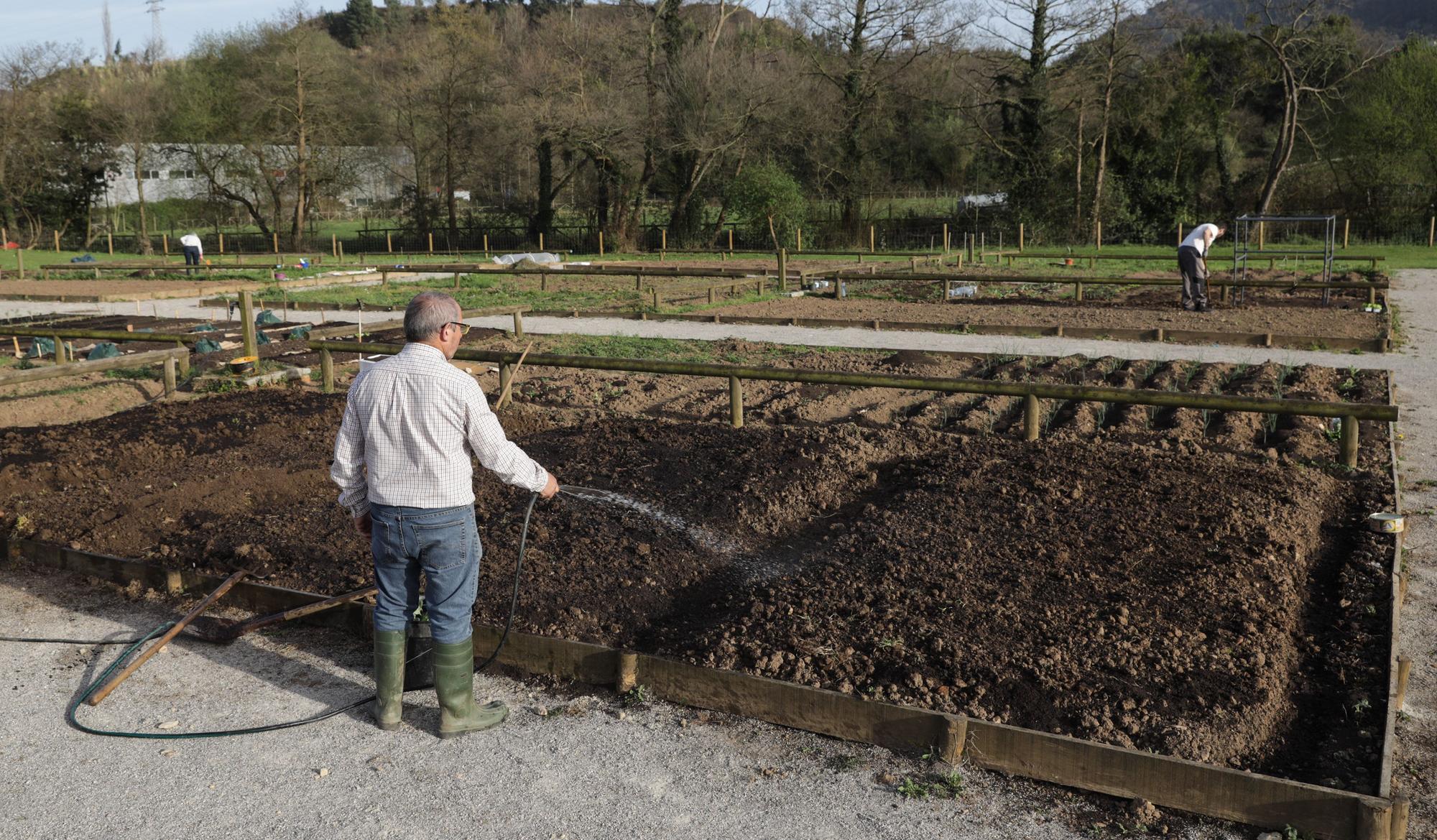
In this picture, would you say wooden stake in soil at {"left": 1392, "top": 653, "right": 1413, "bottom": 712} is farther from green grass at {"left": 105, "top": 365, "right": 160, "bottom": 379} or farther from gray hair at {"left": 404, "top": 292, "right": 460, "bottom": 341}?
green grass at {"left": 105, "top": 365, "right": 160, "bottom": 379}

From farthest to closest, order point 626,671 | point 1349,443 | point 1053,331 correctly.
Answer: point 1053,331 → point 1349,443 → point 626,671

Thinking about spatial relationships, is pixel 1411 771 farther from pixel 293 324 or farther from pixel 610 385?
pixel 293 324

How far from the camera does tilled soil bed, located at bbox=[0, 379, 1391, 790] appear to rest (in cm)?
412

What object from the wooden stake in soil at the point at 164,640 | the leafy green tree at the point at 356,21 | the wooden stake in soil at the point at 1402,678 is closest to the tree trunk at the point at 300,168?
the wooden stake in soil at the point at 164,640

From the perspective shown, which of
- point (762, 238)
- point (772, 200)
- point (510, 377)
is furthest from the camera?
point (762, 238)

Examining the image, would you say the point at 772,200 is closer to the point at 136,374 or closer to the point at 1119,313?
the point at 1119,313

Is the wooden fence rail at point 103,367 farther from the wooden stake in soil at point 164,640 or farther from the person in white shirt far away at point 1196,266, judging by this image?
the person in white shirt far away at point 1196,266

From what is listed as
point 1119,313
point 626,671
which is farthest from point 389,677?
point 1119,313

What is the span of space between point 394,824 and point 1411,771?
3.26m

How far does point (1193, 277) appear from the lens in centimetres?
1590

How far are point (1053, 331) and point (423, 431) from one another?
1143cm

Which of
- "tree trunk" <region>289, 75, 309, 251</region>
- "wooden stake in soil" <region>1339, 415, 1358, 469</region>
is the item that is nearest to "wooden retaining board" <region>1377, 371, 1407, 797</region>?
"wooden stake in soil" <region>1339, 415, 1358, 469</region>

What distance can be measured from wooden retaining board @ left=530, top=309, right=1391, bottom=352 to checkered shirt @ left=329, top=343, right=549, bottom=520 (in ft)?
36.4

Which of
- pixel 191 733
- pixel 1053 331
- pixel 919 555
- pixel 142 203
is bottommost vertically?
pixel 191 733
